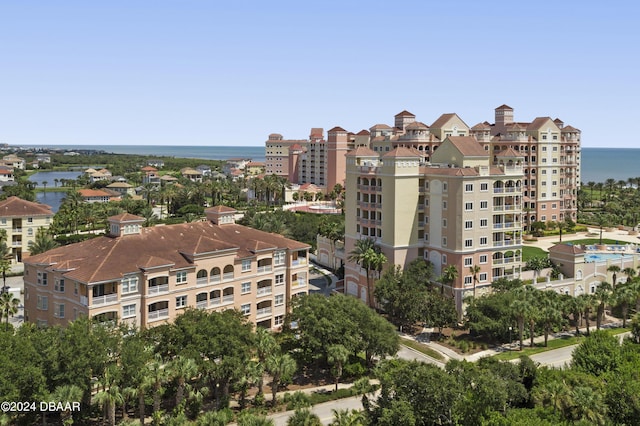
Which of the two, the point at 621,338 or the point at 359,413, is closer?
the point at 359,413

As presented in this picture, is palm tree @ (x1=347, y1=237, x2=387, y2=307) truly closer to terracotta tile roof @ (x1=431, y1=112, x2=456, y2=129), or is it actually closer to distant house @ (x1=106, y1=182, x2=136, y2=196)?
terracotta tile roof @ (x1=431, y1=112, x2=456, y2=129)

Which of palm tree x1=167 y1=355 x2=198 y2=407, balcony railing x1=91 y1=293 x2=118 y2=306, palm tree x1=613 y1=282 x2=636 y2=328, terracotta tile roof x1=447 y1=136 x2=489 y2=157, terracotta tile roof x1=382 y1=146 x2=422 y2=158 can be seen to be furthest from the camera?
Result: terracotta tile roof x1=382 y1=146 x2=422 y2=158

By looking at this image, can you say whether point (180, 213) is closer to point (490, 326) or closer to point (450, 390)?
point (490, 326)

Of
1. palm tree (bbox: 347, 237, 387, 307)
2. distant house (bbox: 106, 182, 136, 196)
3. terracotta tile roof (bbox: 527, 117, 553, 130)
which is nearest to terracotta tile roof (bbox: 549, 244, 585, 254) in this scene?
palm tree (bbox: 347, 237, 387, 307)

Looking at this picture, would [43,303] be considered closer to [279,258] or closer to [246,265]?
[246,265]

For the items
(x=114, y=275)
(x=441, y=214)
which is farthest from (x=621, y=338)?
(x=114, y=275)

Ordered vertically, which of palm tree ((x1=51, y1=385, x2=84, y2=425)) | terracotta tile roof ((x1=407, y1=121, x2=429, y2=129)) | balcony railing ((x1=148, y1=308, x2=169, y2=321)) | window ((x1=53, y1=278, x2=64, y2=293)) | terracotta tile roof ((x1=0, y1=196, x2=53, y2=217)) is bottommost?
palm tree ((x1=51, y1=385, x2=84, y2=425))

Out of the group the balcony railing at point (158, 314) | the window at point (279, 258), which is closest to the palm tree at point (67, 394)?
the balcony railing at point (158, 314)
